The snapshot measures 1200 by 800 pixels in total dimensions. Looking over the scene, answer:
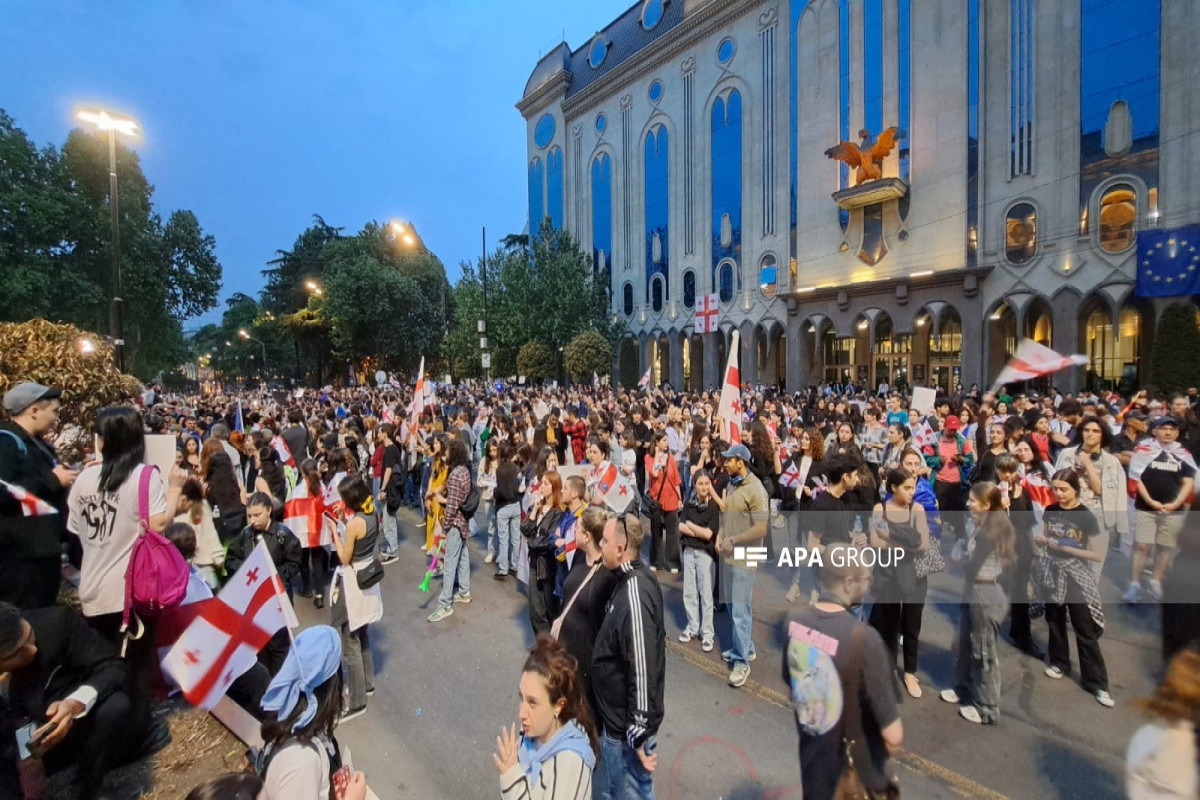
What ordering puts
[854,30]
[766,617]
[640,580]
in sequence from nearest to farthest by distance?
1. [640,580]
2. [766,617]
3. [854,30]

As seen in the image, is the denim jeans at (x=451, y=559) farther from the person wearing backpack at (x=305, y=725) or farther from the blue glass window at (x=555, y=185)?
the blue glass window at (x=555, y=185)

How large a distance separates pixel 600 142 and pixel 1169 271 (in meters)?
32.1

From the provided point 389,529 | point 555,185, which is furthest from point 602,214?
point 389,529

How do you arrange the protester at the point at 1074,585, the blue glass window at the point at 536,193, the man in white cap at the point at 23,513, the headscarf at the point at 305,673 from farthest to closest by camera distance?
1. the blue glass window at the point at 536,193
2. the protester at the point at 1074,585
3. the man in white cap at the point at 23,513
4. the headscarf at the point at 305,673

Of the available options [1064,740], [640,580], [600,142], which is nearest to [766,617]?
[1064,740]

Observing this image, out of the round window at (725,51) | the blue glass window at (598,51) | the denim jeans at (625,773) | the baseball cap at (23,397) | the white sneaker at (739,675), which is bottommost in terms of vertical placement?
the white sneaker at (739,675)

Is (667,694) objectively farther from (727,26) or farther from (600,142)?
(600,142)

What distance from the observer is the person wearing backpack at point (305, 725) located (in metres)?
2.05

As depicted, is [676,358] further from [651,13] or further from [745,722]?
[745,722]

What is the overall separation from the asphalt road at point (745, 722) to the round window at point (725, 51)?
112 ft

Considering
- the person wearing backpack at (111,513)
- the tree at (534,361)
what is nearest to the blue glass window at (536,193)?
the tree at (534,361)

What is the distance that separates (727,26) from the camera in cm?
3322

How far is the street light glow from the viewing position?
10.3 metres

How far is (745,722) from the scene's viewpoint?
447 centimetres
